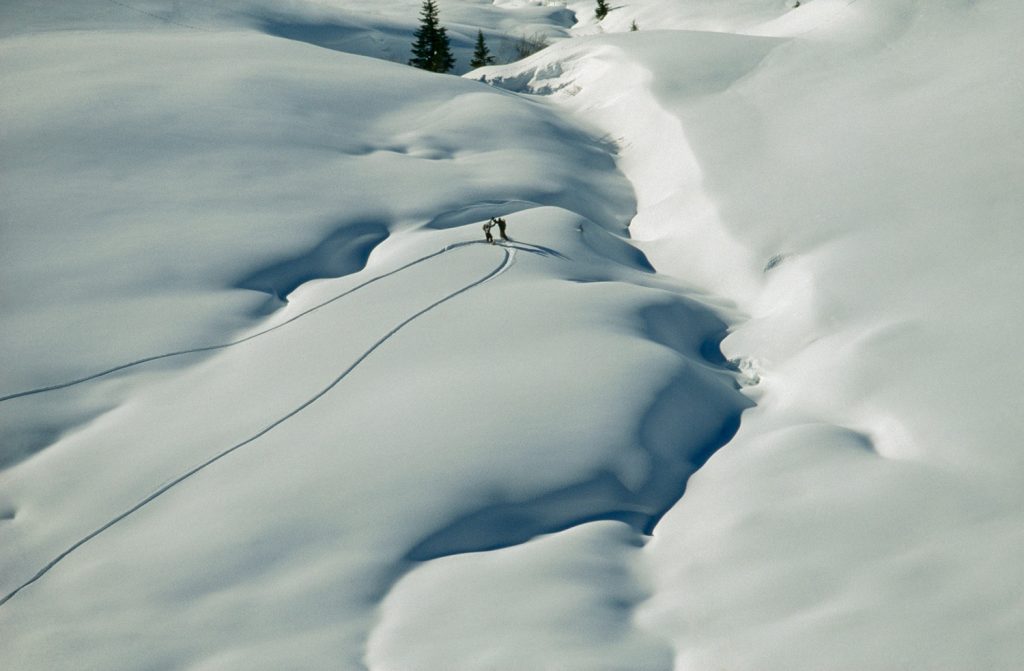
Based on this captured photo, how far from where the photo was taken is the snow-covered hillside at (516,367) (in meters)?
4.98

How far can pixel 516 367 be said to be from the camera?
277 inches

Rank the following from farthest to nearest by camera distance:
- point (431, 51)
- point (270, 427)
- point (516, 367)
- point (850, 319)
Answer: point (431, 51)
point (850, 319)
point (516, 367)
point (270, 427)

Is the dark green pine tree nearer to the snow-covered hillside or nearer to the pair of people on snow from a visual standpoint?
the snow-covered hillside

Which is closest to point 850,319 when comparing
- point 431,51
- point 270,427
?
point 270,427

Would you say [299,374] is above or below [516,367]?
below

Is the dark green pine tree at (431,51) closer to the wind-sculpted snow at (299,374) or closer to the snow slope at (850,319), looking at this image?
the snow slope at (850,319)

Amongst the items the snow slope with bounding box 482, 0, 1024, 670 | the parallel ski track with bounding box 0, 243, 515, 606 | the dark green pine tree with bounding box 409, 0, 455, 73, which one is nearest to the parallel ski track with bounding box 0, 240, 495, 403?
the parallel ski track with bounding box 0, 243, 515, 606

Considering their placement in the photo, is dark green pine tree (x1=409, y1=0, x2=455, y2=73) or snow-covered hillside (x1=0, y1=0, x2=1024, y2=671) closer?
snow-covered hillside (x1=0, y1=0, x2=1024, y2=671)

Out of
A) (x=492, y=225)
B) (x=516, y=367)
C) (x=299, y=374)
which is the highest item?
(x=492, y=225)

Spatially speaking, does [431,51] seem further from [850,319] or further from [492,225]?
[850,319]

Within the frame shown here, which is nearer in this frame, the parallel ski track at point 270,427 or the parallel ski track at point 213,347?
the parallel ski track at point 270,427

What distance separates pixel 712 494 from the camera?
6059 millimetres

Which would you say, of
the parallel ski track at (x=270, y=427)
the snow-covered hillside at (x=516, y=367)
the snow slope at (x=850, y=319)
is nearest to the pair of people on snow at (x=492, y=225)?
the snow-covered hillside at (x=516, y=367)

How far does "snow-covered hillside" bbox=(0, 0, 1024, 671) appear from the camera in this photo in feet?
16.4
